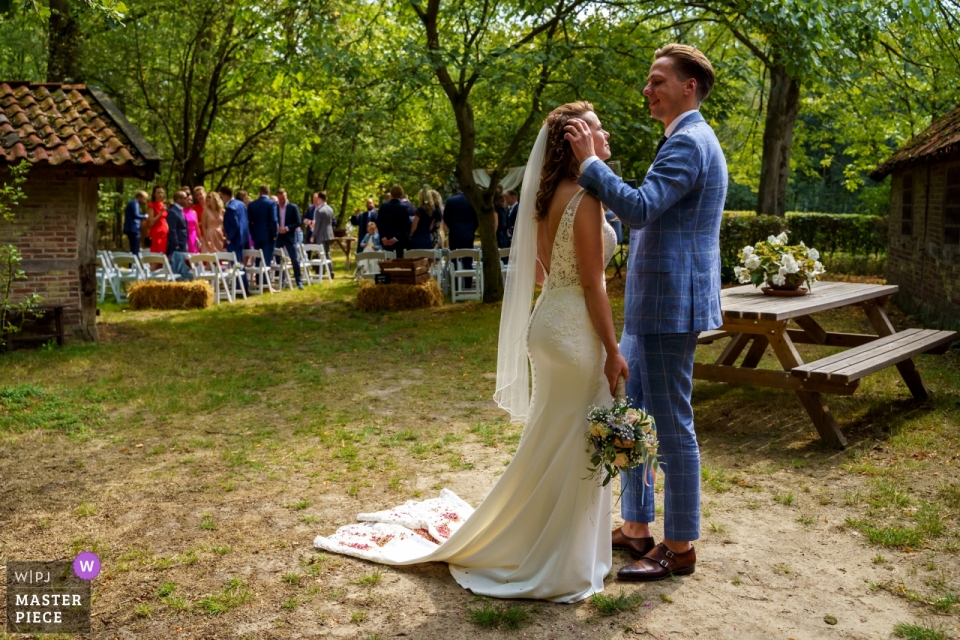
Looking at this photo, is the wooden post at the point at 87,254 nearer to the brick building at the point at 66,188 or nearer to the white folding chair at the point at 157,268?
the brick building at the point at 66,188

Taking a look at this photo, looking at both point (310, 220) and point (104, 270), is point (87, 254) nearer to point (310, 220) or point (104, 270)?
point (104, 270)

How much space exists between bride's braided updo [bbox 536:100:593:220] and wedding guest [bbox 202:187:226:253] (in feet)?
49.5

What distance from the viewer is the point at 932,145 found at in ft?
38.2

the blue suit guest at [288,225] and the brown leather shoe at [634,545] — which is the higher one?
the blue suit guest at [288,225]

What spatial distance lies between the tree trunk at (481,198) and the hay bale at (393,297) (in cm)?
122

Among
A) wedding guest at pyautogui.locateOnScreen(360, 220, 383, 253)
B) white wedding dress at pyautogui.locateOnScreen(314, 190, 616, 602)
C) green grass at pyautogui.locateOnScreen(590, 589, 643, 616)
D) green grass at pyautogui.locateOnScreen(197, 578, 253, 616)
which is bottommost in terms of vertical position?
green grass at pyautogui.locateOnScreen(197, 578, 253, 616)

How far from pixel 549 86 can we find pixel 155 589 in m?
11.5

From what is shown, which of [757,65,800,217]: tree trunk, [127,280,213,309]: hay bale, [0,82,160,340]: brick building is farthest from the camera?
[757,65,800,217]: tree trunk

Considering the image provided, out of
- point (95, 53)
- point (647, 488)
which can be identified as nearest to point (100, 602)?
point (647, 488)

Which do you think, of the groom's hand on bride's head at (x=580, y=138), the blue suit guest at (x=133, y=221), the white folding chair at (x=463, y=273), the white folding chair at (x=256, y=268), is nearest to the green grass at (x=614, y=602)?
the groom's hand on bride's head at (x=580, y=138)

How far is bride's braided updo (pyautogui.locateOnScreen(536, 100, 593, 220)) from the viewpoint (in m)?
3.92

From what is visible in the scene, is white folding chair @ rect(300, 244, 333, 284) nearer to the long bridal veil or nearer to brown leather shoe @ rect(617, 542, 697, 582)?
the long bridal veil

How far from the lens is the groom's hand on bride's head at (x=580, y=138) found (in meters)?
3.81

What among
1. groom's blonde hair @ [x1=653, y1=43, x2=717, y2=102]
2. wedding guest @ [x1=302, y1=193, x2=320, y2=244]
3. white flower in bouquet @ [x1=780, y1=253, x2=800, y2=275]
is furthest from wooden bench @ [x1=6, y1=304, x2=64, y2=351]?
wedding guest @ [x1=302, y1=193, x2=320, y2=244]
